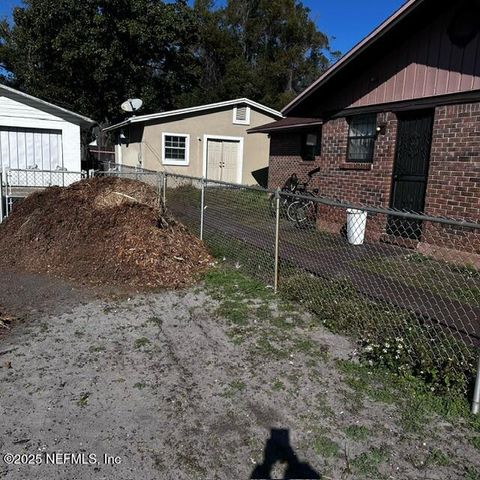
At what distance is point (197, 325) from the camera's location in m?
4.54

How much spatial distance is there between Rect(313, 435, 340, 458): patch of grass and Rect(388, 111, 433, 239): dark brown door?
17.6 feet

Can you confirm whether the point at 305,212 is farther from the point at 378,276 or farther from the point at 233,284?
the point at 233,284

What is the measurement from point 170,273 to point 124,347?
213cm

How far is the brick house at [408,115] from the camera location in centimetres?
661

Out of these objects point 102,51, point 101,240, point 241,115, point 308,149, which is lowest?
point 101,240

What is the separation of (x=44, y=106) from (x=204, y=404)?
12.3 meters

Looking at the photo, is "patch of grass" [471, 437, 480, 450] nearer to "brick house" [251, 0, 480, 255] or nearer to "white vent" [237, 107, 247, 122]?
"brick house" [251, 0, 480, 255]

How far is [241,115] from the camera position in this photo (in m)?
20.9

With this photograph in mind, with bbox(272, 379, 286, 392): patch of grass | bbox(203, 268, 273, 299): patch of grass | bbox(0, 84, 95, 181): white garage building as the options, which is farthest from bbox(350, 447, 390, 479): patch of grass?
bbox(0, 84, 95, 181): white garage building

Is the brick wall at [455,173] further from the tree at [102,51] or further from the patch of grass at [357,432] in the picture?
the tree at [102,51]

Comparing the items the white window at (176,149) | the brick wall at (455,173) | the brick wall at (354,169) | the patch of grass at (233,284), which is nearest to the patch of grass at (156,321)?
the patch of grass at (233,284)

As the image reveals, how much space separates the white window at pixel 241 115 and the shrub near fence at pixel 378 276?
11.8 m

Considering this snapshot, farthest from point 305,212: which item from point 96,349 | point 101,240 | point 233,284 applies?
point 96,349

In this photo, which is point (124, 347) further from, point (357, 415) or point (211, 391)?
point (357, 415)
